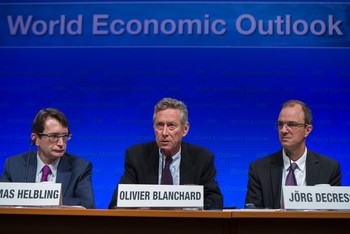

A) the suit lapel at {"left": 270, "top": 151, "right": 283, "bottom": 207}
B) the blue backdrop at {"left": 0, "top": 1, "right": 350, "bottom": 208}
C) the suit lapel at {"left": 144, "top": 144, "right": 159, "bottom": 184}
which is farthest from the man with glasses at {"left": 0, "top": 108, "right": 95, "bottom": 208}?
the suit lapel at {"left": 270, "top": 151, "right": 283, "bottom": 207}

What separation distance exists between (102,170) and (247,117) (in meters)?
1.31

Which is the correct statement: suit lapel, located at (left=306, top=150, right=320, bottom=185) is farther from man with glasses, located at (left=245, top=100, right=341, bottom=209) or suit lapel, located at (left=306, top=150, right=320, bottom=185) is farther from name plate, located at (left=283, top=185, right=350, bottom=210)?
name plate, located at (left=283, top=185, right=350, bottom=210)

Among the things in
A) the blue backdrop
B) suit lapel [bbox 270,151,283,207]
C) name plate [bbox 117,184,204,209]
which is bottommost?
name plate [bbox 117,184,204,209]

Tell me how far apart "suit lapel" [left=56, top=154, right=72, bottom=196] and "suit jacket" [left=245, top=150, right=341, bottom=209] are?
3.89 ft

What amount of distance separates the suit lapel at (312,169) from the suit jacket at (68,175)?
1421 mm

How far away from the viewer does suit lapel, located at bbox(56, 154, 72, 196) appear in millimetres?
3299

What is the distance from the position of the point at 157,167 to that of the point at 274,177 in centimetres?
77

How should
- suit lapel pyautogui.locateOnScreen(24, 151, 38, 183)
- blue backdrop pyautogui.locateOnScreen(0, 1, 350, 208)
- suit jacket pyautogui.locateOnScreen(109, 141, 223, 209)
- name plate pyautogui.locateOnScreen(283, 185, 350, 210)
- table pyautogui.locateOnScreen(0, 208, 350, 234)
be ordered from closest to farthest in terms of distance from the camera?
table pyautogui.locateOnScreen(0, 208, 350, 234), name plate pyautogui.locateOnScreen(283, 185, 350, 210), suit jacket pyautogui.locateOnScreen(109, 141, 223, 209), suit lapel pyautogui.locateOnScreen(24, 151, 38, 183), blue backdrop pyautogui.locateOnScreen(0, 1, 350, 208)

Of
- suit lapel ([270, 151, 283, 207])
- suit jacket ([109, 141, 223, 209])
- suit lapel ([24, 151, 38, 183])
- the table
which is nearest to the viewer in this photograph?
the table

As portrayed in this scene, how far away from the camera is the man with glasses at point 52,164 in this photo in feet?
10.9

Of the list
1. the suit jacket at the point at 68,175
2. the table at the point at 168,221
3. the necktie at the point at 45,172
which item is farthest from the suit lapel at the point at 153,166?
the table at the point at 168,221

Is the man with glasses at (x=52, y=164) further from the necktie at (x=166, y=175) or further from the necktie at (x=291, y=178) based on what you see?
the necktie at (x=291, y=178)

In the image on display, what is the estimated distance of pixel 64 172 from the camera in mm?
3359

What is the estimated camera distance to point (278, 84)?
A: 424cm
